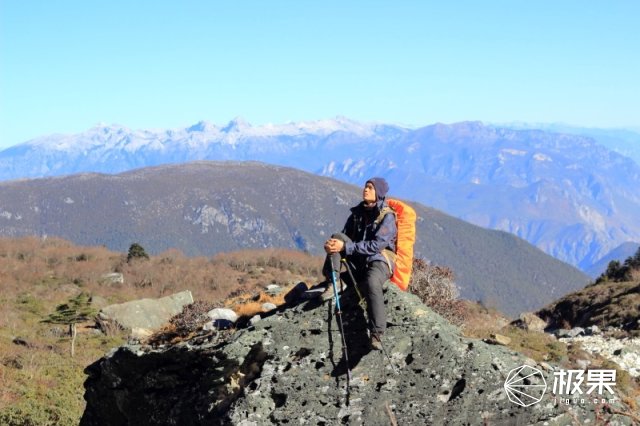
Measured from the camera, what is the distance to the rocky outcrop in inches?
265

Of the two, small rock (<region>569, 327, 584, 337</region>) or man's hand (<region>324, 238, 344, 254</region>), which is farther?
small rock (<region>569, 327, 584, 337</region>)

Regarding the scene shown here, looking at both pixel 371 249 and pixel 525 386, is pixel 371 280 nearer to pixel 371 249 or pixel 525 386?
pixel 371 249

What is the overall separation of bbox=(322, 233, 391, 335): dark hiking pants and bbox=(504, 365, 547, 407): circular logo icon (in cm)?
155

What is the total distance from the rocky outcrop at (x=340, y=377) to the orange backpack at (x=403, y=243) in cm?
60

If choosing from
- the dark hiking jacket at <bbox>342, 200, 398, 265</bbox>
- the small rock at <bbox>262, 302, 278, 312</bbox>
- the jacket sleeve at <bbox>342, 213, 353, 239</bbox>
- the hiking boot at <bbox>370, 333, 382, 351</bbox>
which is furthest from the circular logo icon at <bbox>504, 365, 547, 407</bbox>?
the small rock at <bbox>262, 302, 278, 312</bbox>

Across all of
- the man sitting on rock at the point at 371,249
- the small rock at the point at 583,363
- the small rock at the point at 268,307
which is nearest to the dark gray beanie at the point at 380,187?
the man sitting on rock at the point at 371,249

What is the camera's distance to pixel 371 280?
7664 millimetres

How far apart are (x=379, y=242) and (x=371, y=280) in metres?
0.62

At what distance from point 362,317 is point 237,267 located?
55112 millimetres

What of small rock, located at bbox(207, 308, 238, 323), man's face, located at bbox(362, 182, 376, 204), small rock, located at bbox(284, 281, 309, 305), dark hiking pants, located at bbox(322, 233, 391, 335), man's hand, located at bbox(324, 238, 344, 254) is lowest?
small rock, located at bbox(207, 308, 238, 323)

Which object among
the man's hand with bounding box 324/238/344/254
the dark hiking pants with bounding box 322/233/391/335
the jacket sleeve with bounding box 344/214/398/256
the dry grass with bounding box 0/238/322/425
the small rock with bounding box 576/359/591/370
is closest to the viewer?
the dark hiking pants with bounding box 322/233/391/335

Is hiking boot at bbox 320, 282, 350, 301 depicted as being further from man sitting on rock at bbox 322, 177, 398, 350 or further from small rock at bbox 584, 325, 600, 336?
small rock at bbox 584, 325, 600, 336

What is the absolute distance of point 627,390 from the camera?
39.5 feet

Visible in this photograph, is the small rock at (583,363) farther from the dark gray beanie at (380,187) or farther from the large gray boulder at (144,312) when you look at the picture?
the large gray boulder at (144,312)
